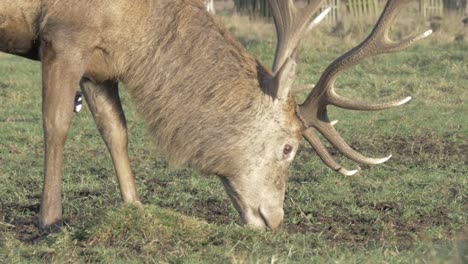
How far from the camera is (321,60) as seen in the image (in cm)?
1656

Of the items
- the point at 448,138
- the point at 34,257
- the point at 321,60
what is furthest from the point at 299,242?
the point at 321,60

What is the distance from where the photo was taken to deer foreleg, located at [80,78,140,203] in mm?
8320

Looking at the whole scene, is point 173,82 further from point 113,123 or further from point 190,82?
point 113,123

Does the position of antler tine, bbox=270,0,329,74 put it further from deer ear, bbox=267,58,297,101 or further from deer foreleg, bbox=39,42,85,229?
deer foreleg, bbox=39,42,85,229

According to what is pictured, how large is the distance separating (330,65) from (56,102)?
1983 millimetres

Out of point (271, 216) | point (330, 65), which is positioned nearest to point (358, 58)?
point (330, 65)

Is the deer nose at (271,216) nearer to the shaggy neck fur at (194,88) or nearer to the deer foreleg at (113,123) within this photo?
the shaggy neck fur at (194,88)

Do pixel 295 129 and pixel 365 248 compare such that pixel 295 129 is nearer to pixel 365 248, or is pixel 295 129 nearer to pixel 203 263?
pixel 365 248

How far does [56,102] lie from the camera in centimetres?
763

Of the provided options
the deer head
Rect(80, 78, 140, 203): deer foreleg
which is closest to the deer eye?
the deer head

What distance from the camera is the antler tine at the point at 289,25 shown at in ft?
26.2

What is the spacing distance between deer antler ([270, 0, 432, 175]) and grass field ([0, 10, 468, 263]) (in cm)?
59

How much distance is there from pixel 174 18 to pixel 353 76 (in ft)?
25.2

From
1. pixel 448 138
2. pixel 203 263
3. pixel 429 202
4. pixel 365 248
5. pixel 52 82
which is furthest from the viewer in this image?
pixel 448 138
